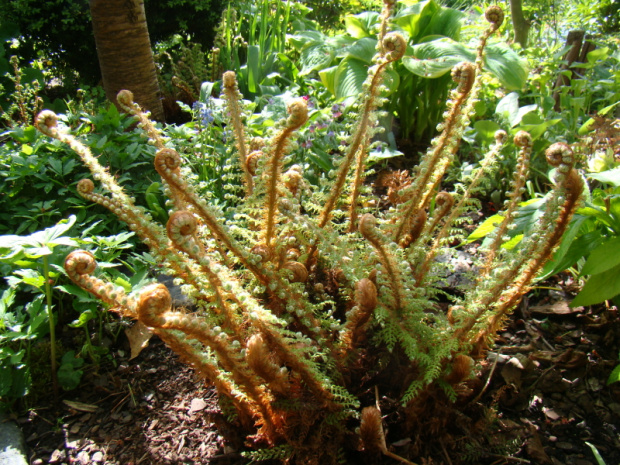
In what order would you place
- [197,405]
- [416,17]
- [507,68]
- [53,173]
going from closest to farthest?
[197,405], [53,173], [507,68], [416,17]

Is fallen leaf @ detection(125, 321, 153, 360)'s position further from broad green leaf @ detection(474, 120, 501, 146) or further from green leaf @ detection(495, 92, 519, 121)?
green leaf @ detection(495, 92, 519, 121)

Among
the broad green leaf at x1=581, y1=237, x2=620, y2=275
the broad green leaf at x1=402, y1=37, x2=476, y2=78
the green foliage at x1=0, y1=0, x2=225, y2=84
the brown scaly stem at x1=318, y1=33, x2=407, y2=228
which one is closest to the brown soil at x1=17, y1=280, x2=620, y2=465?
the broad green leaf at x1=581, y1=237, x2=620, y2=275

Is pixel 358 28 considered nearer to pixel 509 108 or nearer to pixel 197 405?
pixel 509 108

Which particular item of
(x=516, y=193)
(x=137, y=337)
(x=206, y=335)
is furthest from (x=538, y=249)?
(x=137, y=337)

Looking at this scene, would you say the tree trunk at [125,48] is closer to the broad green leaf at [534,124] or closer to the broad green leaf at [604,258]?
the broad green leaf at [534,124]

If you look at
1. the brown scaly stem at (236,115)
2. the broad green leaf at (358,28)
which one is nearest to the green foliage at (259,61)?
the broad green leaf at (358,28)

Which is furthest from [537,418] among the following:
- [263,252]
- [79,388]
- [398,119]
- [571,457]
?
[398,119]

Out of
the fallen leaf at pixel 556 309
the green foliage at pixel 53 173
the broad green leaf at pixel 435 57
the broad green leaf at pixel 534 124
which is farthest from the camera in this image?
the broad green leaf at pixel 435 57
